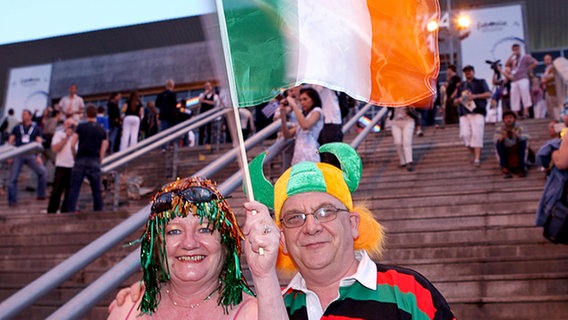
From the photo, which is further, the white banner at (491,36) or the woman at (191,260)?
the white banner at (491,36)

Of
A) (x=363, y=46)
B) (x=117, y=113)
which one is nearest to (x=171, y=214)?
(x=363, y=46)

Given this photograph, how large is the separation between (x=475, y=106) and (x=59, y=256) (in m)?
6.22

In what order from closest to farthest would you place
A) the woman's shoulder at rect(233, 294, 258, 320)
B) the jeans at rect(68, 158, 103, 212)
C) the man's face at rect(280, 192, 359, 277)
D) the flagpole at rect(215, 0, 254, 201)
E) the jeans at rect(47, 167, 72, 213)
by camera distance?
the flagpole at rect(215, 0, 254, 201)
the woman's shoulder at rect(233, 294, 258, 320)
the man's face at rect(280, 192, 359, 277)
the jeans at rect(68, 158, 103, 212)
the jeans at rect(47, 167, 72, 213)

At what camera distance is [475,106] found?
10.0 metres

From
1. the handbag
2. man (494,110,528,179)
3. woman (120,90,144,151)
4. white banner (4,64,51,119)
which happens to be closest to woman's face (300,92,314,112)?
man (494,110,528,179)

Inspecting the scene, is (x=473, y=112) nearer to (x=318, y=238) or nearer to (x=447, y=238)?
(x=447, y=238)

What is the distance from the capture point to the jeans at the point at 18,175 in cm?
988

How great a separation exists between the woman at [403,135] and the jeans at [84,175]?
387 centimetres

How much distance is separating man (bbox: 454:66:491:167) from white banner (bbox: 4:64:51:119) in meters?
22.4

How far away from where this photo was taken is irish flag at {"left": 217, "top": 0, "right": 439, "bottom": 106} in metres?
2.63

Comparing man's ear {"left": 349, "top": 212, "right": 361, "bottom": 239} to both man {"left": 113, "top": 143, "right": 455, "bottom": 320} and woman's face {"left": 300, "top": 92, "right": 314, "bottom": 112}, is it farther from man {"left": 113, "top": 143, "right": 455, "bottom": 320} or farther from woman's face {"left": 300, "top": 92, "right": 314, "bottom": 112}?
woman's face {"left": 300, "top": 92, "right": 314, "bottom": 112}

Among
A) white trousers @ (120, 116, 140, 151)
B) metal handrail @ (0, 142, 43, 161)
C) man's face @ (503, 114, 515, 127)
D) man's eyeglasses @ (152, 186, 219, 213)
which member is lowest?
man's eyeglasses @ (152, 186, 219, 213)

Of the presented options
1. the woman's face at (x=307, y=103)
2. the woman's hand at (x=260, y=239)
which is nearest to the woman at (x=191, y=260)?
the woman's hand at (x=260, y=239)

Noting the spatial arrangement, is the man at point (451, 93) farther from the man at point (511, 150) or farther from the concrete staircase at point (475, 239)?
the concrete staircase at point (475, 239)
